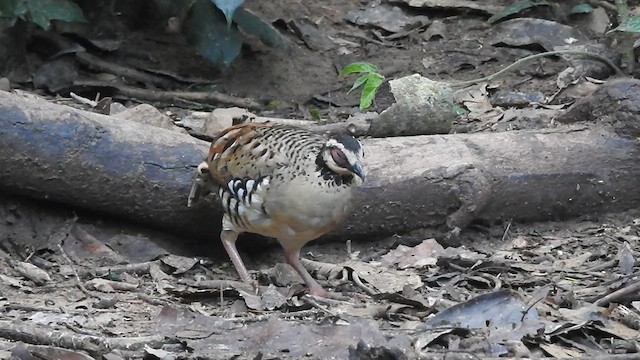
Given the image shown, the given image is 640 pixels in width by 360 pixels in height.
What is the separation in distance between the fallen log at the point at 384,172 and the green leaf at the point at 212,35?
7.05ft

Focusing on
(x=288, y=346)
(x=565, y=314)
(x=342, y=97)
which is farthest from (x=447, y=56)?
(x=288, y=346)

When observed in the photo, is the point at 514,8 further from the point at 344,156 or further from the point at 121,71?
the point at 344,156

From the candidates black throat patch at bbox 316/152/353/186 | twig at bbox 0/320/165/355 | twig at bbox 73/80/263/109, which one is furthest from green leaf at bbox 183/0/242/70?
twig at bbox 0/320/165/355

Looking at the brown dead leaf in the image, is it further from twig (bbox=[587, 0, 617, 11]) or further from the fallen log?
twig (bbox=[587, 0, 617, 11])

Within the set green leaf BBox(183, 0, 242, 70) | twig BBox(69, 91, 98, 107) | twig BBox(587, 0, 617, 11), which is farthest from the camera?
twig BBox(587, 0, 617, 11)

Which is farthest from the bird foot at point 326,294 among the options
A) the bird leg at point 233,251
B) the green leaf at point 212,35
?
the green leaf at point 212,35

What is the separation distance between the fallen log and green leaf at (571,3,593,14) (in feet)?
9.41

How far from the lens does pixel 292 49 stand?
29.4 ft

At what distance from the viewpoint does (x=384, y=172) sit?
611cm

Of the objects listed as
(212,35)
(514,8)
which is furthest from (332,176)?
(514,8)

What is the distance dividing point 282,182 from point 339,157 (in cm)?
33

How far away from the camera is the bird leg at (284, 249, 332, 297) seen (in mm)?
5379

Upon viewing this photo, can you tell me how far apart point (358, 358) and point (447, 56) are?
5439mm

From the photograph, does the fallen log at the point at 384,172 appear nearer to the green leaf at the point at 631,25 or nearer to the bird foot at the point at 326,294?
the bird foot at the point at 326,294
